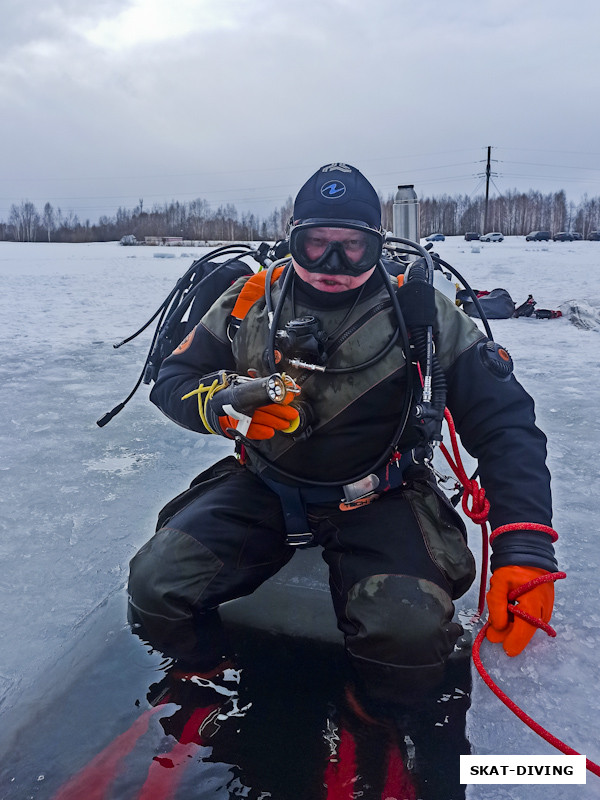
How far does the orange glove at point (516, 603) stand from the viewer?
1.62m

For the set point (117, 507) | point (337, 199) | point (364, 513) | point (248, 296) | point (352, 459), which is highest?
point (337, 199)

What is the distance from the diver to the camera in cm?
167

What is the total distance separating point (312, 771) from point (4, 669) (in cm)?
91

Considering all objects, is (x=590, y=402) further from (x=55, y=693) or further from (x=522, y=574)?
(x=55, y=693)

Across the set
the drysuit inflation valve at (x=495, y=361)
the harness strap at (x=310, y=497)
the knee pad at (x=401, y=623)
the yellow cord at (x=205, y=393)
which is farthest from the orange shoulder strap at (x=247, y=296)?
the knee pad at (x=401, y=623)

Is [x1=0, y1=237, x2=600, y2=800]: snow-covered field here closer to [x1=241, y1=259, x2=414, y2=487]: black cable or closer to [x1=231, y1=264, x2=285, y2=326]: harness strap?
[x1=241, y1=259, x2=414, y2=487]: black cable

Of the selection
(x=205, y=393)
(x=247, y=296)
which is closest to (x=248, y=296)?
(x=247, y=296)

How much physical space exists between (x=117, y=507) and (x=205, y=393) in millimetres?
951

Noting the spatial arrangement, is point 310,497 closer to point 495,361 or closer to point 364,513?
point 364,513

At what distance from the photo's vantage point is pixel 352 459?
1.88 metres

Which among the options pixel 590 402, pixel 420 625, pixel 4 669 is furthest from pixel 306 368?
pixel 590 402

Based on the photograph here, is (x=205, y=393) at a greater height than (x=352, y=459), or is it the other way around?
(x=205, y=393)

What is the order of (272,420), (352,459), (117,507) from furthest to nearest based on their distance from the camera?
(117,507), (352,459), (272,420)

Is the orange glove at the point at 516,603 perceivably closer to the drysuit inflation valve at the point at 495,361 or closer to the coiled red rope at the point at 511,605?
the coiled red rope at the point at 511,605
